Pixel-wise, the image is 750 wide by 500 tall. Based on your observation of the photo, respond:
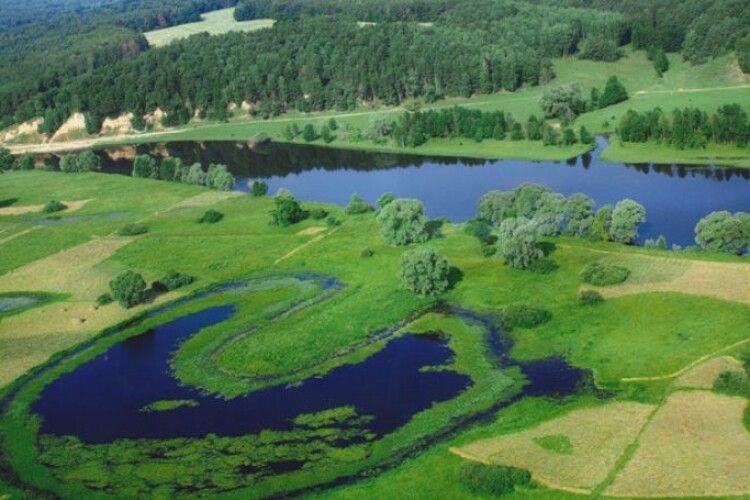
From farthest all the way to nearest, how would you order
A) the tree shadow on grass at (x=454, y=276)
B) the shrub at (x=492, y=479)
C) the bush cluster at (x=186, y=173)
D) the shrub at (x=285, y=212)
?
the bush cluster at (x=186, y=173)
the shrub at (x=285, y=212)
the tree shadow on grass at (x=454, y=276)
the shrub at (x=492, y=479)

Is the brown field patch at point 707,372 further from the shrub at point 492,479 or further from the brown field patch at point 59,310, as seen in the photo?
the brown field patch at point 59,310

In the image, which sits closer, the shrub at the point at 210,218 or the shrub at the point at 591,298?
the shrub at the point at 591,298

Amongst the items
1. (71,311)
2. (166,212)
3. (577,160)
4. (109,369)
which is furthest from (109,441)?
(577,160)

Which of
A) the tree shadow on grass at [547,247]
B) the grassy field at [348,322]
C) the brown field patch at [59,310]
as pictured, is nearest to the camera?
the grassy field at [348,322]

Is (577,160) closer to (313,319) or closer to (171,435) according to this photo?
(313,319)

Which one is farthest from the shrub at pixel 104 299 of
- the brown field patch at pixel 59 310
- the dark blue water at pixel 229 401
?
the dark blue water at pixel 229 401

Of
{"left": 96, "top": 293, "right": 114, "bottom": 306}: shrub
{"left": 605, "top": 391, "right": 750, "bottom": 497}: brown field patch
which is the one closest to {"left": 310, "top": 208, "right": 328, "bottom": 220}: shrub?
{"left": 96, "top": 293, "right": 114, "bottom": 306}: shrub

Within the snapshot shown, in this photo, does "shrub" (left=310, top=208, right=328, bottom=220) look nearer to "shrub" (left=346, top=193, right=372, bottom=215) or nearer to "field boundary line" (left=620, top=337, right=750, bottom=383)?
"shrub" (left=346, top=193, right=372, bottom=215)

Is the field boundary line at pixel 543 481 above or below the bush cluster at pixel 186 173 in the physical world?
below
